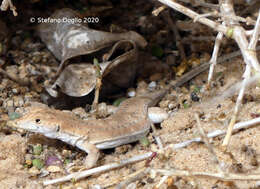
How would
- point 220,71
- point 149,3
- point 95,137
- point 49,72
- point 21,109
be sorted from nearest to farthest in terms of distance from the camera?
point 95,137, point 21,109, point 220,71, point 49,72, point 149,3

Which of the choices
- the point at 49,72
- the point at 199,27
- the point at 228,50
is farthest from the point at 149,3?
the point at 49,72

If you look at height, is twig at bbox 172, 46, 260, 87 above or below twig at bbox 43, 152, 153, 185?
above

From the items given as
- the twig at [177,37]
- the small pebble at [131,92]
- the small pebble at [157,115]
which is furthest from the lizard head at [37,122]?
the twig at [177,37]

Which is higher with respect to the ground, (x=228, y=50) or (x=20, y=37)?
(x=20, y=37)

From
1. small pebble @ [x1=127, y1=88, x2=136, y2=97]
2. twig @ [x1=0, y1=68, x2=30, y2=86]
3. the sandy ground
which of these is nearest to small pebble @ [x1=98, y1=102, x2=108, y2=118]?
small pebble @ [x1=127, y1=88, x2=136, y2=97]

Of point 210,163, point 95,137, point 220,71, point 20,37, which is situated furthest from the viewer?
point 20,37

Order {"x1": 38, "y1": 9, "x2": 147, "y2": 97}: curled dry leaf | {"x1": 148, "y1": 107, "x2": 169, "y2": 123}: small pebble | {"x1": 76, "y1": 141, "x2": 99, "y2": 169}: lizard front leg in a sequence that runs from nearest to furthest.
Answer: {"x1": 76, "y1": 141, "x2": 99, "y2": 169}: lizard front leg < {"x1": 148, "y1": 107, "x2": 169, "y2": 123}: small pebble < {"x1": 38, "y1": 9, "x2": 147, "y2": 97}: curled dry leaf

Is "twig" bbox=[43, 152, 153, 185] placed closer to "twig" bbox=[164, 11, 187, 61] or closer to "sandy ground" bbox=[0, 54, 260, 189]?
"sandy ground" bbox=[0, 54, 260, 189]

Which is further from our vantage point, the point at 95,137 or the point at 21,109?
the point at 21,109

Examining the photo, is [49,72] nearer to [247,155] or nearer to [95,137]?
[95,137]
